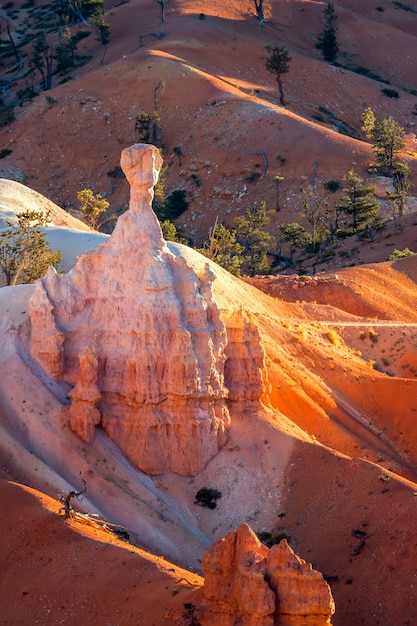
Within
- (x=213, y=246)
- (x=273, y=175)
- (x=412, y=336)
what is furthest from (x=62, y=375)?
(x=273, y=175)

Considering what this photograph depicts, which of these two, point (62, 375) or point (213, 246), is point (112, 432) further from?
point (213, 246)

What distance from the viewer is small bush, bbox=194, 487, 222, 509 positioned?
36062mm

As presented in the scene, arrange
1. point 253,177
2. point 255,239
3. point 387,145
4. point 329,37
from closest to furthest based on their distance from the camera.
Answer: point 255,239
point 387,145
point 253,177
point 329,37

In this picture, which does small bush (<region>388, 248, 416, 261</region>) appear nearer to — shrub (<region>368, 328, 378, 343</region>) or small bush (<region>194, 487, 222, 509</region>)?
shrub (<region>368, 328, 378, 343</region>)

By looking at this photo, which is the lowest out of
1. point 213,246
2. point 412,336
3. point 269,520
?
point 213,246

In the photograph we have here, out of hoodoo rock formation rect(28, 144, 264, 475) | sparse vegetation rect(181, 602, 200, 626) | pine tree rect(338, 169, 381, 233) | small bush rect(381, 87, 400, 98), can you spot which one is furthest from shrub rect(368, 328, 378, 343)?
small bush rect(381, 87, 400, 98)

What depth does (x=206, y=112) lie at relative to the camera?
112 m

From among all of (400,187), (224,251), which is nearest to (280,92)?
(400,187)

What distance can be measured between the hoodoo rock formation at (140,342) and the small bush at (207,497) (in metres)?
0.81

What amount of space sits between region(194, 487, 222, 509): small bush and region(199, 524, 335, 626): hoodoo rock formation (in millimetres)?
8938

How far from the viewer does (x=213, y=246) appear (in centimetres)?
7744

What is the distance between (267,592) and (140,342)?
454 inches

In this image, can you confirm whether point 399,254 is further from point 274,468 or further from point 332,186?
point 274,468

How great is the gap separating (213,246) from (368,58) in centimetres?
7083
